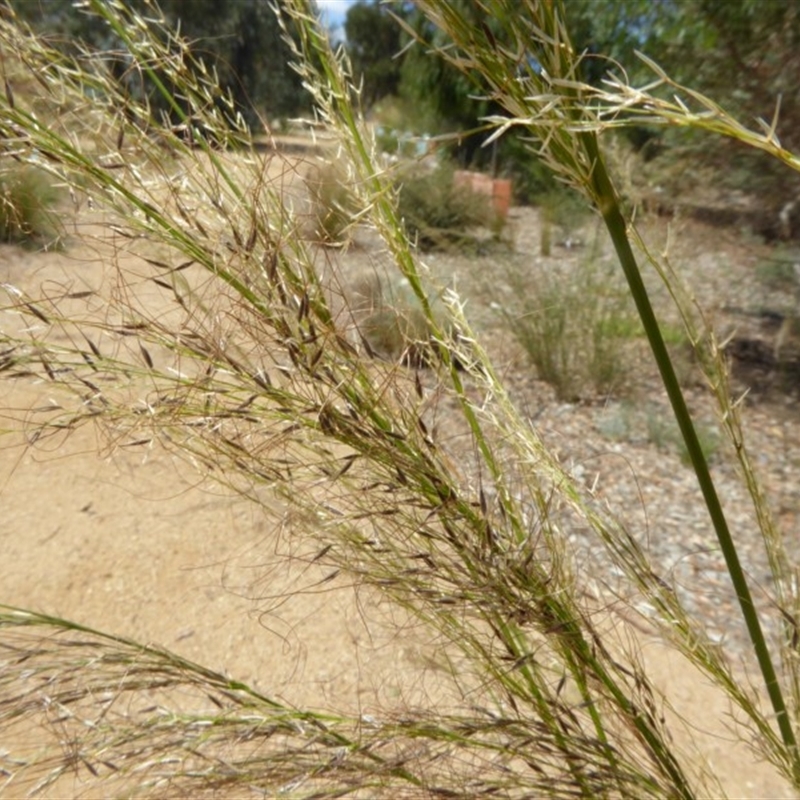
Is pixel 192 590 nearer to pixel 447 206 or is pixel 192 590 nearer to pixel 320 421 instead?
pixel 320 421

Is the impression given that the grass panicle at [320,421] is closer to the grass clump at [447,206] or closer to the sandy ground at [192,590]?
the sandy ground at [192,590]

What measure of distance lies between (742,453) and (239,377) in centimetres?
57

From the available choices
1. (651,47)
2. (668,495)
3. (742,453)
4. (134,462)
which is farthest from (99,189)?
(651,47)

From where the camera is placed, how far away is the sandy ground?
2141 mm

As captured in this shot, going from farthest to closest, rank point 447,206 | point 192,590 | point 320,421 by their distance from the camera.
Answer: point 447,206
point 192,590
point 320,421

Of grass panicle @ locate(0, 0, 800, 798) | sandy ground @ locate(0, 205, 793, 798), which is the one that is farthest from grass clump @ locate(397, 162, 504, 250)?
grass panicle @ locate(0, 0, 800, 798)

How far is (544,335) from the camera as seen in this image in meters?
4.91

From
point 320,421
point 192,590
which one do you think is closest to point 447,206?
point 192,590

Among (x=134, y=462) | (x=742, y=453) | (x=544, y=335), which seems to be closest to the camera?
(x=742, y=453)

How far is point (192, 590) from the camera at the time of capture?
8.71 feet

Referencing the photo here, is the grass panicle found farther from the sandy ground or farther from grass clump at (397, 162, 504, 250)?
grass clump at (397, 162, 504, 250)

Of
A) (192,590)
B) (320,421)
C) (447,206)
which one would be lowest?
(192,590)

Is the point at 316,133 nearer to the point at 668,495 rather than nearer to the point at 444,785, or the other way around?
the point at 444,785

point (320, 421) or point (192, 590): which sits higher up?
point (320, 421)
